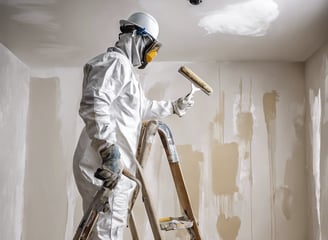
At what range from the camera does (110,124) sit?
1.94m

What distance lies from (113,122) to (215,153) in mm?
1925

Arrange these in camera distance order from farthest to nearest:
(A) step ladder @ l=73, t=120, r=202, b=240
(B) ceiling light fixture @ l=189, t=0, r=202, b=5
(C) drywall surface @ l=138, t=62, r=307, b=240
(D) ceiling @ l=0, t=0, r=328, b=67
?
(C) drywall surface @ l=138, t=62, r=307, b=240 → (D) ceiling @ l=0, t=0, r=328, b=67 → (B) ceiling light fixture @ l=189, t=0, r=202, b=5 → (A) step ladder @ l=73, t=120, r=202, b=240

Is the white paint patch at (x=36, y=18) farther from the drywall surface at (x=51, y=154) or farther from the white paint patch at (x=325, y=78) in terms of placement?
the white paint patch at (x=325, y=78)

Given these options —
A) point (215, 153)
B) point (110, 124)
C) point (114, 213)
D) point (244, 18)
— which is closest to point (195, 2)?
point (244, 18)

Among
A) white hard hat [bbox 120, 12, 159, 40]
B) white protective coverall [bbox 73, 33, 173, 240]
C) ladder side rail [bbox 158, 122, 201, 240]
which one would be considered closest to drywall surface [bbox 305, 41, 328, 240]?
ladder side rail [bbox 158, 122, 201, 240]

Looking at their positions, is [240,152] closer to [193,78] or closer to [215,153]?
[215,153]

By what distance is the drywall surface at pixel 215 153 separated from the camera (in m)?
3.81

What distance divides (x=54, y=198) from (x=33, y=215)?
0.75ft

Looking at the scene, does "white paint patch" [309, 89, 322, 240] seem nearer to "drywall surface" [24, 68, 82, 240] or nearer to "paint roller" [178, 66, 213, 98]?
"paint roller" [178, 66, 213, 98]

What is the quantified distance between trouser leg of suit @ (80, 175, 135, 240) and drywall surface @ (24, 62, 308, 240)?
69.4 inches

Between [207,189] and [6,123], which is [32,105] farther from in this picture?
[207,189]

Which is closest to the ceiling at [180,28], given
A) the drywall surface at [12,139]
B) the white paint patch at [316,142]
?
the drywall surface at [12,139]

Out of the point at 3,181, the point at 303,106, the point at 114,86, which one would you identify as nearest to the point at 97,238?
the point at 114,86

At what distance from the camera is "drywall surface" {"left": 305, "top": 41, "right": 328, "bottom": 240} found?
339cm
